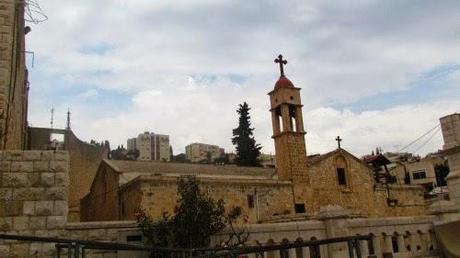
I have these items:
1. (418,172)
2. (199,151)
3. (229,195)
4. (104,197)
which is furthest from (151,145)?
(229,195)

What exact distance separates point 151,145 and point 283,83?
255 ft

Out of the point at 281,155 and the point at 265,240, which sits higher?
the point at 281,155

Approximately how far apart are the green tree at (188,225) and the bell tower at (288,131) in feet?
64.1

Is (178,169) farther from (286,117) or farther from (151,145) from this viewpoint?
(151,145)

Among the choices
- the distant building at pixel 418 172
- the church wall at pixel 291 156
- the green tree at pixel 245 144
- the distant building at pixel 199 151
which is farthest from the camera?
the distant building at pixel 199 151

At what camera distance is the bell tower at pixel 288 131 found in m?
27.0

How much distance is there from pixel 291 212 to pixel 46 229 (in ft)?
66.8

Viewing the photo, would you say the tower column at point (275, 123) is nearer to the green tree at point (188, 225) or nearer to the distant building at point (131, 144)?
the green tree at point (188, 225)

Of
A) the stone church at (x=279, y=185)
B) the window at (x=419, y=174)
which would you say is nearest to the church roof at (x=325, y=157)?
the stone church at (x=279, y=185)

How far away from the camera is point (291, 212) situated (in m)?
25.6

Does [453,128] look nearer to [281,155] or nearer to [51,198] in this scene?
[51,198]

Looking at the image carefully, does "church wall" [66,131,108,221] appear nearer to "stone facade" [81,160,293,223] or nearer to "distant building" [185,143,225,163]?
"stone facade" [81,160,293,223]

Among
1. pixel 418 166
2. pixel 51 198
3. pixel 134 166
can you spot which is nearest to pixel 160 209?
pixel 134 166

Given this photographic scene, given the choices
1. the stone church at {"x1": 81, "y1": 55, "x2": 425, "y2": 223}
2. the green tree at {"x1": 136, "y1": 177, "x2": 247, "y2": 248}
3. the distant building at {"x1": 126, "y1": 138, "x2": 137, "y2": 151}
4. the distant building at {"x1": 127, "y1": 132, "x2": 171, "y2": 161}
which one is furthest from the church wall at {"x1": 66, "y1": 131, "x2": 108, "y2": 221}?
the distant building at {"x1": 126, "y1": 138, "x2": 137, "y2": 151}
